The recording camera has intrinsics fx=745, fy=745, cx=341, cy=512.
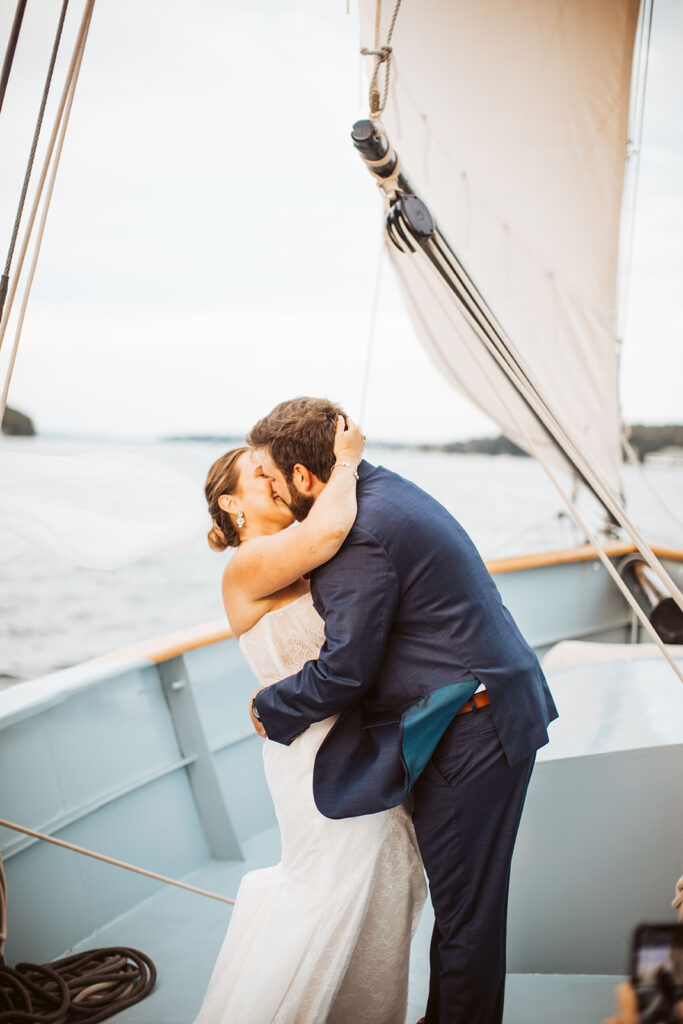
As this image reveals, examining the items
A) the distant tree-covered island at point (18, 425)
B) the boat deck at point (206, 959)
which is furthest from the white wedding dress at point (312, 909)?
the distant tree-covered island at point (18, 425)

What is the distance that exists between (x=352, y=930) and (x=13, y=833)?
104cm

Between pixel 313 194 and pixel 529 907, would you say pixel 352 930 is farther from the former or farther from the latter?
pixel 313 194

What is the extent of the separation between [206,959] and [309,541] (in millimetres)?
1410

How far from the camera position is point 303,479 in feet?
4.66

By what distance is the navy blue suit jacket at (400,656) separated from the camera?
1.27m

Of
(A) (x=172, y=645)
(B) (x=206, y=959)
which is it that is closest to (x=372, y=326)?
(A) (x=172, y=645)

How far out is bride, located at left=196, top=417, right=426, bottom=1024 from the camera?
1349 mm

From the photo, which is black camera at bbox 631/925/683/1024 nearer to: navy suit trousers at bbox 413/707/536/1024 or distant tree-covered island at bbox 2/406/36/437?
navy suit trousers at bbox 413/707/536/1024

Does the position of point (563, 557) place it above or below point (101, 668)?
above

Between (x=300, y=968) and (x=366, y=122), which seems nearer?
(x=300, y=968)

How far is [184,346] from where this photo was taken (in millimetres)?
28906

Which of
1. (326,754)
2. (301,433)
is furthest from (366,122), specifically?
(326,754)

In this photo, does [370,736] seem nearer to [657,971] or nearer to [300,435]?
[300,435]

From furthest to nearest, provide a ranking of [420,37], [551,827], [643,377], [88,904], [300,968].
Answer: [643,377], [420,37], [88,904], [551,827], [300,968]
